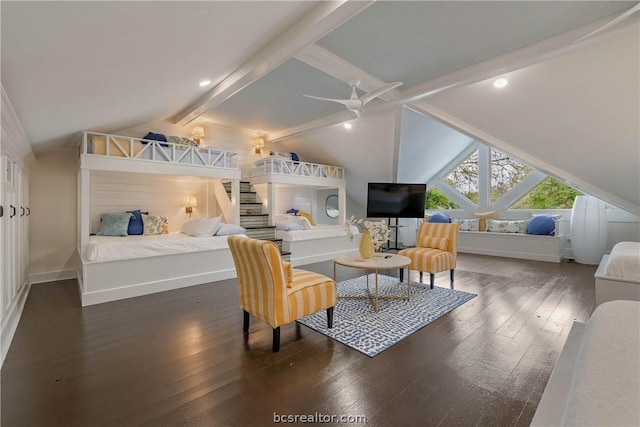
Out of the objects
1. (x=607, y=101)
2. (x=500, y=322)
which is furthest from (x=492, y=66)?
(x=500, y=322)

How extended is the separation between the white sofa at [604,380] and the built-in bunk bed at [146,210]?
4.12 meters

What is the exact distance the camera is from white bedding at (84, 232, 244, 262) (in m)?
3.53

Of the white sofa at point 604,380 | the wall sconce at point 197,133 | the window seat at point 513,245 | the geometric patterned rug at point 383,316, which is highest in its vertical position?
the wall sconce at point 197,133

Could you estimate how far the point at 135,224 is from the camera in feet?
15.8

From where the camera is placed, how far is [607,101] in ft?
10.4

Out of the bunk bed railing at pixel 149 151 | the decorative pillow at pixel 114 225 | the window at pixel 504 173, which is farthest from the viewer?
the window at pixel 504 173

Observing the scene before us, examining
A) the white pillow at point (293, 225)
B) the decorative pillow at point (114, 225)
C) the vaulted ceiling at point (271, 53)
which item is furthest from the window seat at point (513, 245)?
the decorative pillow at point (114, 225)

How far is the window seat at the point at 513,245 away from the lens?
5.95m

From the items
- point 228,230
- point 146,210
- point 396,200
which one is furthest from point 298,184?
point 146,210

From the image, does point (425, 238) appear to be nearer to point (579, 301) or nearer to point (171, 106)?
point (579, 301)

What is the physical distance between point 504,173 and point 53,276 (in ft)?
31.4

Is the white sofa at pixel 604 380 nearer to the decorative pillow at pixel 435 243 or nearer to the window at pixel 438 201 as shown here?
the decorative pillow at pixel 435 243

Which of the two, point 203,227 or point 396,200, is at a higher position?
point 396,200

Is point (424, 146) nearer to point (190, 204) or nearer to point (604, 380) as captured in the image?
point (190, 204)
